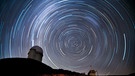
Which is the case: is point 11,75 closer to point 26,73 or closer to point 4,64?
point 26,73

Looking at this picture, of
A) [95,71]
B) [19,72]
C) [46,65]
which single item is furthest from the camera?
[46,65]

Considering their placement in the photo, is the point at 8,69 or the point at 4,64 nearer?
the point at 8,69

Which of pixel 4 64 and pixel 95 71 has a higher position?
pixel 4 64

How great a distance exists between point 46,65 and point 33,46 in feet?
26.3

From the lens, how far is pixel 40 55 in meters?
33.3

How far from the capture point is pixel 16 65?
21578 mm

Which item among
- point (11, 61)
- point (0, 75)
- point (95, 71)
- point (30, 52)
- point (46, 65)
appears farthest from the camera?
point (30, 52)

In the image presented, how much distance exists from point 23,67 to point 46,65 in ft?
24.5

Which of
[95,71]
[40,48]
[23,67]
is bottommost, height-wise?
[95,71]

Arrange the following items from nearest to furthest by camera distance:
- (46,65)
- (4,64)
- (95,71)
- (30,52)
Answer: (4,64) → (95,71) → (46,65) → (30,52)

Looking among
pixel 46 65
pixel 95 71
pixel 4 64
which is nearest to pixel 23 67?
pixel 4 64

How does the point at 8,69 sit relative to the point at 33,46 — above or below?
below

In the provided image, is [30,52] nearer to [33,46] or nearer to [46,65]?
[33,46]

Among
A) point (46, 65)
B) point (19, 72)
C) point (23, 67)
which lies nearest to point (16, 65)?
point (23, 67)
